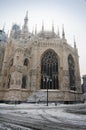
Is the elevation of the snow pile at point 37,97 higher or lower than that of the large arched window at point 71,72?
lower

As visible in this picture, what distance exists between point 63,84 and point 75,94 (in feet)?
17.7

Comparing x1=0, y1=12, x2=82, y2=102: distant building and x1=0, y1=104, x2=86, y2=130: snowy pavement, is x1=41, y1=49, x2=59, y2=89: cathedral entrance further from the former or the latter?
x1=0, y1=104, x2=86, y2=130: snowy pavement

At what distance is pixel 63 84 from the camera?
3159 cm

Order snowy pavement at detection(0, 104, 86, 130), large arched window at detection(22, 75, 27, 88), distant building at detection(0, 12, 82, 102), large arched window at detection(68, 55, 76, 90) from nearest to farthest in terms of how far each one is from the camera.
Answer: snowy pavement at detection(0, 104, 86, 130)
distant building at detection(0, 12, 82, 102)
large arched window at detection(22, 75, 27, 88)
large arched window at detection(68, 55, 76, 90)

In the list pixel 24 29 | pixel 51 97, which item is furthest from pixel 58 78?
pixel 24 29

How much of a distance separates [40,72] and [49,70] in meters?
2.67

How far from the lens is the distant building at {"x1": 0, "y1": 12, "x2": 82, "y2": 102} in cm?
3039

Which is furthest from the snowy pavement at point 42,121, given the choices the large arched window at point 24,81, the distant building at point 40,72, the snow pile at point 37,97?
the large arched window at point 24,81

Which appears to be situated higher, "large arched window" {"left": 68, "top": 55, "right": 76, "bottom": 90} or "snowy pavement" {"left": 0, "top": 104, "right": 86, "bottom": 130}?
"large arched window" {"left": 68, "top": 55, "right": 76, "bottom": 90}

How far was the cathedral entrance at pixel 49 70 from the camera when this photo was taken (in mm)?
32594

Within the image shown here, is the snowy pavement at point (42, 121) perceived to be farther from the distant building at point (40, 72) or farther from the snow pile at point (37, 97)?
the snow pile at point (37, 97)

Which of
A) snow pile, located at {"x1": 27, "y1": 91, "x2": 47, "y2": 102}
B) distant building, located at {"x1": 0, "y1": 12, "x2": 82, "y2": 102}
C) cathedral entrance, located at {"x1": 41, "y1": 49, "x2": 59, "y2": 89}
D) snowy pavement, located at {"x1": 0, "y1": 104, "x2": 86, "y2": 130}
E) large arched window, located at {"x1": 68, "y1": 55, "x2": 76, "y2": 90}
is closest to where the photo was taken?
snowy pavement, located at {"x1": 0, "y1": 104, "x2": 86, "y2": 130}

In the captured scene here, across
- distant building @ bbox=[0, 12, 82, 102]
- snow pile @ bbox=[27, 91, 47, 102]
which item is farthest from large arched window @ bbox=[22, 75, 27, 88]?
snow pile @ bbox=[27, 91, 47, 102]

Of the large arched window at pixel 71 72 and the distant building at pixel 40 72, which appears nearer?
the distant building at pixel 40 72
